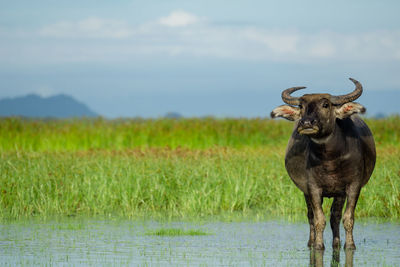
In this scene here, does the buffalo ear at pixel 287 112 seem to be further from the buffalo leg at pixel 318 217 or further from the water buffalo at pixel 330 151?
the buffalo leg at pixel 318 217

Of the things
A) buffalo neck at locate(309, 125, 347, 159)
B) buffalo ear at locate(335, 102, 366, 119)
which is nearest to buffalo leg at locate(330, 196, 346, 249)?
buffalo neck at locate(309, 125, 347, 159)

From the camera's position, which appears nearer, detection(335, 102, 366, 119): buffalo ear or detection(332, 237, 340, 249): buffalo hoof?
detection(335, 102, 366, 119): buffalo ear

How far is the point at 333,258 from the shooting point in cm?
871

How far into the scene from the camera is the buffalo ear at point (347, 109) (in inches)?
353

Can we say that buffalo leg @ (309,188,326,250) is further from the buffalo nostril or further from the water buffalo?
the buffalo nostril

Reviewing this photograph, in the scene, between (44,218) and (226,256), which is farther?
(44,218)

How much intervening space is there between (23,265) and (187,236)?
2.93 m

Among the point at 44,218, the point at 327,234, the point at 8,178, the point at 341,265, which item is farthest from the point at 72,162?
the point at 341,265

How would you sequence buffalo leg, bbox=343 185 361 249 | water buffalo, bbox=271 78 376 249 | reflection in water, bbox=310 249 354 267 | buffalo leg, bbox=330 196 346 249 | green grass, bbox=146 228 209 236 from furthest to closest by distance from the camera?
1. green grass, bbox=146 228 209 236
2. buffalo leg, bbox=330 196 346 249
3. buffalo leg, bbox=343 185 361 249
4. water buffalo, bbox=271 78 376 249
5. reflection in water, bbox=310 249 354 267

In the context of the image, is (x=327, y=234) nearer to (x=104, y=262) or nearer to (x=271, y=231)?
(x=271, y=231)

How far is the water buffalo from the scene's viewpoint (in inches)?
351


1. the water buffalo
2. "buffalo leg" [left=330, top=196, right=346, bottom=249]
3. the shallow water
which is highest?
the water buffalo

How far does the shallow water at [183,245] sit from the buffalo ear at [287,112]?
1857mm

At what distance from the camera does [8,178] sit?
14078 mm
